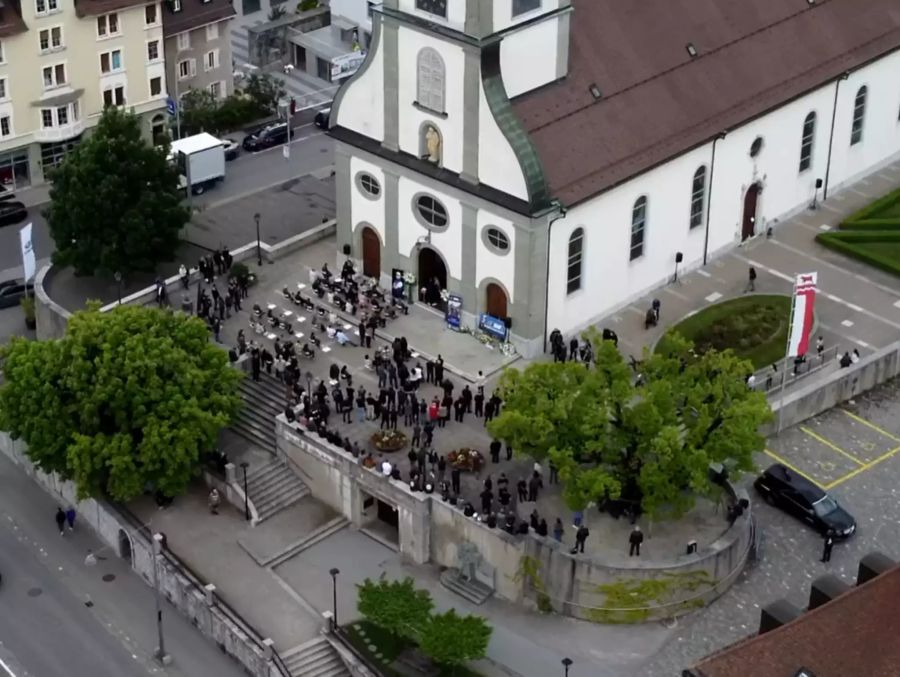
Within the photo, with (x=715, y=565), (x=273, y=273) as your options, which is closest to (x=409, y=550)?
(x=715, y=565)

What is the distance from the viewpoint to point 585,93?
317ft

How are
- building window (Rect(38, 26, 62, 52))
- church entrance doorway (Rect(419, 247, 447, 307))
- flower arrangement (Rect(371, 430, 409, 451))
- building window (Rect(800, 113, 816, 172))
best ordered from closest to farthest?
flower arrangement (Rect(371, 430, 409, 451)) < church entrance doorway (Rect(419, 247, 447, 307)) < building window (Rect(800, 113, 816, 172)) < building window (Rect(38, 26, 62, 52))

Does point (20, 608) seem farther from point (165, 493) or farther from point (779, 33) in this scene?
point (779, 33)

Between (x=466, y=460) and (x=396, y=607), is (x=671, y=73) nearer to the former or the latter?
(x=466, y=460)

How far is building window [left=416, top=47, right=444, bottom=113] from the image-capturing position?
92750mm

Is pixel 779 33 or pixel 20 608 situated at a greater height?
pixel 779 33

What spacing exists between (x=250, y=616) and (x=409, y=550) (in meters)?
8.01

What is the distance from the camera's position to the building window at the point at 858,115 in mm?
112312

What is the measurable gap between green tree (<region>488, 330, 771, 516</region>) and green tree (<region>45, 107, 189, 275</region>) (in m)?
28.3

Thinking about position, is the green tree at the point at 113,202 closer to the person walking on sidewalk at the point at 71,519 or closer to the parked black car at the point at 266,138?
the person walking on sidewalk at the point at 71,519

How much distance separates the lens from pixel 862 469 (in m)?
91.1

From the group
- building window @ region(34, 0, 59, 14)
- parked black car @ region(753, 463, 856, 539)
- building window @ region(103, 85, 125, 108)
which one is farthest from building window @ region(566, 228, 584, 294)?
building window @ region(34, 0, 59, 14)

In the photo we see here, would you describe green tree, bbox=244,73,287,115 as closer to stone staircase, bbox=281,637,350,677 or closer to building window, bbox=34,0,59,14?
building window, bbox=34,0,59,14

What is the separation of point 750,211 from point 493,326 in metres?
19.7
